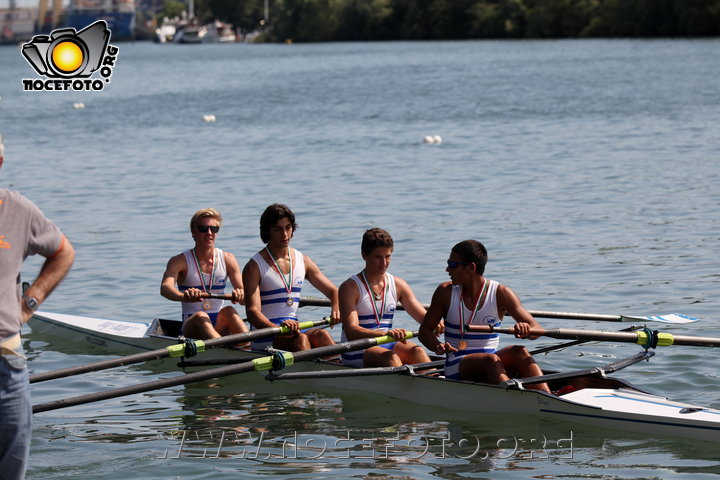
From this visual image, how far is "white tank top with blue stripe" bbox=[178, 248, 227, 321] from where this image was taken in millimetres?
10508

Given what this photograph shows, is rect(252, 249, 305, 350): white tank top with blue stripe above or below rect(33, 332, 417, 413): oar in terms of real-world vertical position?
above

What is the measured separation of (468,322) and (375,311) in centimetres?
99

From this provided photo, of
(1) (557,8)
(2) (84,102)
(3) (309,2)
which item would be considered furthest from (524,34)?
(2) (84,102)

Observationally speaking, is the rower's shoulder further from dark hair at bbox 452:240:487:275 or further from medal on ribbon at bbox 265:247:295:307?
dark hair at bbox 452:240:487:275

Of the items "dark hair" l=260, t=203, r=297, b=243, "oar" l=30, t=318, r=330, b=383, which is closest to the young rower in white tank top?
"oar" l=30, t=318, r=330, b=383

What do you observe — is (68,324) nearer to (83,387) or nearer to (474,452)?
(83,387)

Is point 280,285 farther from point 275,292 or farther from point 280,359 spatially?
point 280,359

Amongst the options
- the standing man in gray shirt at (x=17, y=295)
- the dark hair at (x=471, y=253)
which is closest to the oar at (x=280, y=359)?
the dark hair at (x=471, y=253)

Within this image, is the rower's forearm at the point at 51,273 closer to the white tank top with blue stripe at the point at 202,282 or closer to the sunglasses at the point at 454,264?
A: the sunglasses at the point at 454,264

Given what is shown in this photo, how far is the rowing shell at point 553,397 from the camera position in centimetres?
796

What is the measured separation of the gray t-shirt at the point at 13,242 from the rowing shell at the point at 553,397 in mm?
4337

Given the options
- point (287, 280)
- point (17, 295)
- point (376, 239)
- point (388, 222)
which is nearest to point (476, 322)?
point (376, 239)

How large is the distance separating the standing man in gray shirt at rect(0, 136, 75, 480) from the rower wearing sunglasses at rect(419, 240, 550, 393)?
3969 mm

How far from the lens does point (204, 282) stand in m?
10.5
